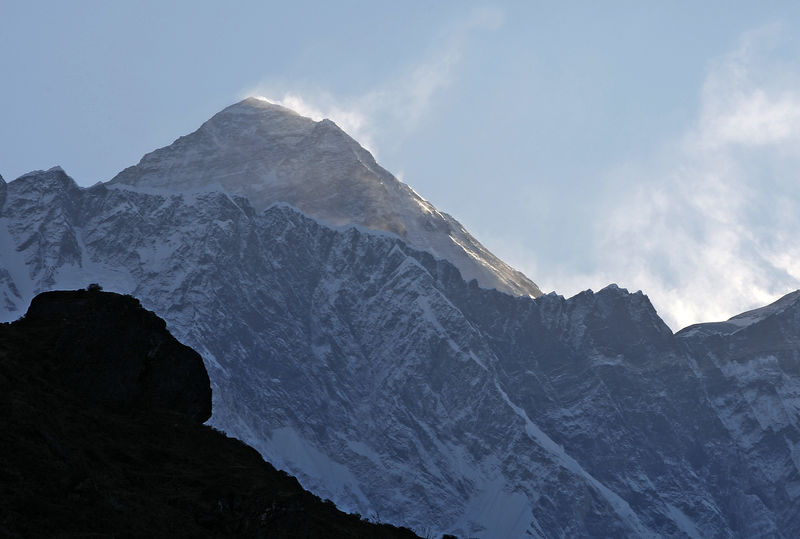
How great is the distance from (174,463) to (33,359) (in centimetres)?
1028

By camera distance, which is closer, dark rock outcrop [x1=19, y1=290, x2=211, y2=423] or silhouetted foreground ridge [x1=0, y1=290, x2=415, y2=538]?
silhouetted foreground ridge [x1=0, y1=290, x2=415, y2=538]

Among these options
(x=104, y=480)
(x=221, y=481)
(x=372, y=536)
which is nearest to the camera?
(x=104, y=480)

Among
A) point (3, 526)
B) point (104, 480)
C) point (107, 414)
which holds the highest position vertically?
point (107, 414)

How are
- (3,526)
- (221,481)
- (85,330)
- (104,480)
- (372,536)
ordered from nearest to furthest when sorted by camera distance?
(3,526) → (104,480) → (221,481) → (372,536) → (85,330)

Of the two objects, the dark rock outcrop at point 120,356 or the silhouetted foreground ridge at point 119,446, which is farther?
the dark rock outcrop at point 120,356

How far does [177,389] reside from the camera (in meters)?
75.3

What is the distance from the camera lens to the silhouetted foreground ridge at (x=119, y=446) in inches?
2080

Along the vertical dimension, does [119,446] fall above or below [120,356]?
below

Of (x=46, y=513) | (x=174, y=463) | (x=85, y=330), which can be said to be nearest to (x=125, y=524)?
(x=46, y=513)

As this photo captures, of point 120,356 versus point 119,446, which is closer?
point 119,446

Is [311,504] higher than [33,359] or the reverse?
the reverse

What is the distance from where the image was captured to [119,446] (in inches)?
2494

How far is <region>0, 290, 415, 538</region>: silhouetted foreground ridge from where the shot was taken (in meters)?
52.8

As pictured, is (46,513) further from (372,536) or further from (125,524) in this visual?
(372,536)
